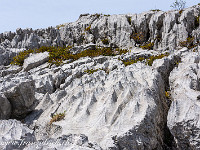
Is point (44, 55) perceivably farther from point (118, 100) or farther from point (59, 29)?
point (118, 100)

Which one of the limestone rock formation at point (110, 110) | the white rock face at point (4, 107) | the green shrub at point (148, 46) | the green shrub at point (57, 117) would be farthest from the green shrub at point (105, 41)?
the green shrub at point (57, 117)

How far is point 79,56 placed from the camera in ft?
115

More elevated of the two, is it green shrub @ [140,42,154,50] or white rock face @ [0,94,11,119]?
green shrub @ [140,42,154,50]

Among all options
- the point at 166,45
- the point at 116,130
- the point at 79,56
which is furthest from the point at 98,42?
the point at 116,130

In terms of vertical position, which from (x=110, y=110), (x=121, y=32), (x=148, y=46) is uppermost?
(x=121, y=32)

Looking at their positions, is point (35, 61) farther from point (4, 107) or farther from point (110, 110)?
point (110, 110)

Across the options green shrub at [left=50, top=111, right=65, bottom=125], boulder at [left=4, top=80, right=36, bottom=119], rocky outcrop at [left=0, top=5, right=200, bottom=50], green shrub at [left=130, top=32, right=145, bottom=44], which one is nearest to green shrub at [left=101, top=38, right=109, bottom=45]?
rocky outcrop at [left=0, top=5, right=200, bottom=50]

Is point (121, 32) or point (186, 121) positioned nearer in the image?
point (186, 121)

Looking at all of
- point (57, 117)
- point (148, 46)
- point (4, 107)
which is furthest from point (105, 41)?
point (57, 117)

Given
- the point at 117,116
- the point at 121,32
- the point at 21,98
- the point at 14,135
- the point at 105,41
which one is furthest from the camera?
the point at 105,41

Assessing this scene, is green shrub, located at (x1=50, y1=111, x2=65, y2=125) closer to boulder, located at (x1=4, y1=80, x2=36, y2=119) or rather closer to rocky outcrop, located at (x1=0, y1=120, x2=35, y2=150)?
rocky outcrop, located at (x1=0, y1=120, x2=35, y2=150)

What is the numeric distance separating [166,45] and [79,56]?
18299mm

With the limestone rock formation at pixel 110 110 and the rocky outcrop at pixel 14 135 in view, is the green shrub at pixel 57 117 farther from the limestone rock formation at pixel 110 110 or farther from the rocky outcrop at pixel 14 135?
the rocky outcrop at pixel 14 135

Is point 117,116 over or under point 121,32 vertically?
under
